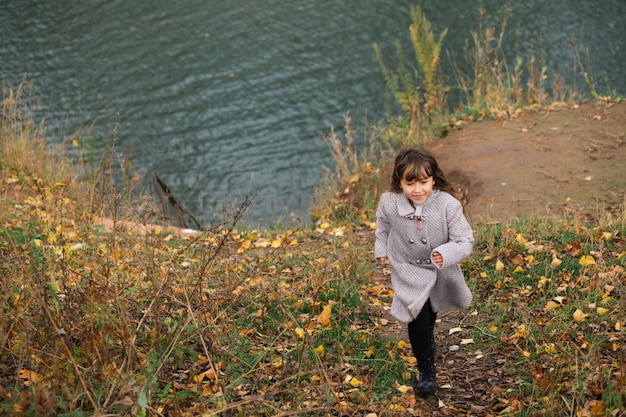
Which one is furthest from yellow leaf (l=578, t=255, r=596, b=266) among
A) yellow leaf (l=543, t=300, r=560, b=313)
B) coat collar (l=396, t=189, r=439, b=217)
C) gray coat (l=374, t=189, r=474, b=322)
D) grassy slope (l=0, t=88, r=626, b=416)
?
coat collar (l=396, t=189, r=439, b=217)

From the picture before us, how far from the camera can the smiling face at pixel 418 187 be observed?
3.82 m

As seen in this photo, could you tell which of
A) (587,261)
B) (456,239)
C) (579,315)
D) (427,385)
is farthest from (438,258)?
(587,261)

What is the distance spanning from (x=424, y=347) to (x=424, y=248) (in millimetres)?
546

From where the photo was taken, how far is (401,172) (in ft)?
12.6

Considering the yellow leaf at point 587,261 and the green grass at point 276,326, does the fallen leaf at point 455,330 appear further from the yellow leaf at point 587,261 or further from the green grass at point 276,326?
the yellow leaf at point 587,261

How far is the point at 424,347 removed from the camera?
4012mm

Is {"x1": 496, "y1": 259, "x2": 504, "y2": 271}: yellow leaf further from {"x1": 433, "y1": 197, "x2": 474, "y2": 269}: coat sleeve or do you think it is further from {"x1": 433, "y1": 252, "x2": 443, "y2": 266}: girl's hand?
{"x1": 433, "y1": 252, "x2": 443, "y2": 266}: girl's hand

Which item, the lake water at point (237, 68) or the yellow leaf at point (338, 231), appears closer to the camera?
the yellow leaf at point (338, 231)

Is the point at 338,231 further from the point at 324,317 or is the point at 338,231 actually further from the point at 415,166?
the point at 415,166

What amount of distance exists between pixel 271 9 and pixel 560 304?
15.0 m

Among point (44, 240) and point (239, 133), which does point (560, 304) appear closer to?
point (44, 240)

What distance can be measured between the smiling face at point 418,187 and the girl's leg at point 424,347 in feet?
1.87

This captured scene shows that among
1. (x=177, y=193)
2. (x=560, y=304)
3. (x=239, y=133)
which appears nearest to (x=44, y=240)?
(x=560, y=304)

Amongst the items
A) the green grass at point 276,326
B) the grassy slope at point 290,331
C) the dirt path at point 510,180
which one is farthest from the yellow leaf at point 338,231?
the dirt path at point 510,180
